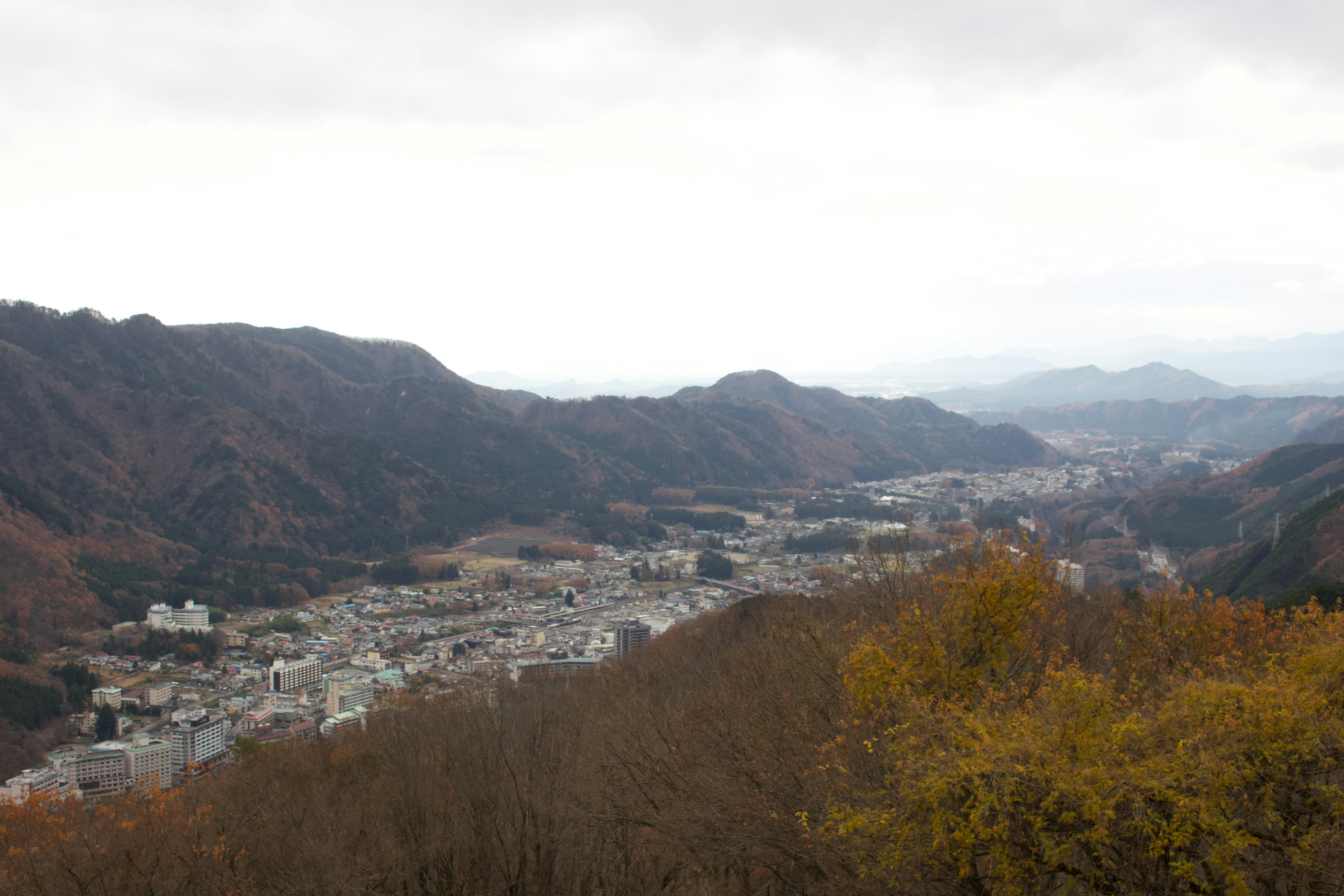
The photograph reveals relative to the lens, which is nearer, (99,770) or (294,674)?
(99,770)

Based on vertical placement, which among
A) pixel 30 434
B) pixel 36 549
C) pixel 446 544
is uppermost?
pixel 30 434

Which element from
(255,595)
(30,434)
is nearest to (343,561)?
(255,595)

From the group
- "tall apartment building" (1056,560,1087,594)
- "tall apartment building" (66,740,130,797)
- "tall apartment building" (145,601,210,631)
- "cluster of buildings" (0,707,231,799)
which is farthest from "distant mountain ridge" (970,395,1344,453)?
"tall apartment building" (66,740,130,797)

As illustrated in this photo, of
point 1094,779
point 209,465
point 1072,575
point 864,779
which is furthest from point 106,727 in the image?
point 209,465

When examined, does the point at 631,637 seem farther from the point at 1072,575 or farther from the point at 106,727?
the point at 106,727

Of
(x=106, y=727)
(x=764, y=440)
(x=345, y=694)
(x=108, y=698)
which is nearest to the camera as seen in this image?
(x=106, y=727)

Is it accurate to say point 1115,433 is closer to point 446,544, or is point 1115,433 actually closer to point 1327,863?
point 446,544

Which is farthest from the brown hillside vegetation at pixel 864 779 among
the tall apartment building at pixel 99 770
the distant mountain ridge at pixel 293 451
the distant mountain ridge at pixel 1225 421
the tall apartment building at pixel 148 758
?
the distant mountain ridge at pixel 1225 421
